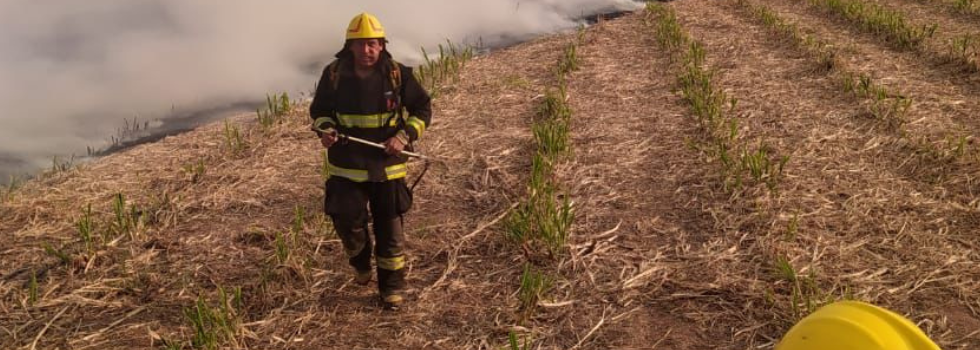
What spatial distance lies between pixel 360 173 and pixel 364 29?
0.70 metres

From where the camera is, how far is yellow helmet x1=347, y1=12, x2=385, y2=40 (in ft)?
11.0

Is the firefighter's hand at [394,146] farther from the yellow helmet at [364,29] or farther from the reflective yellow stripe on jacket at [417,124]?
the yellow helmet at [364,29]

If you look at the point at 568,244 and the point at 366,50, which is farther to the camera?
the point at 568,244

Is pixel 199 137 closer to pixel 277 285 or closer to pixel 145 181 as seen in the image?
pixel 145 181

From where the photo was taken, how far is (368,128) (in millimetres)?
3498

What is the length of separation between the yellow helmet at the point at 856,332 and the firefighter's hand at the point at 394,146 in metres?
1.93

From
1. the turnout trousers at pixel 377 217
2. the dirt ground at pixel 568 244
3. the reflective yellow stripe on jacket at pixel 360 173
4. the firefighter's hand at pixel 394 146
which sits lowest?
the dirt ground at pixel 568 244

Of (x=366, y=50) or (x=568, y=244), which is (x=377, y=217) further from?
(x=568, y=244)

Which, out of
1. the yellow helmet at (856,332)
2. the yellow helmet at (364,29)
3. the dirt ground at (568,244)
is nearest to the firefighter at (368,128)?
the yellow helmet at (364,29)

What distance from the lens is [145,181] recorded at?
227 inches

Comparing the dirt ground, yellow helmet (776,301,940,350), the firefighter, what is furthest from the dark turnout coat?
yellow helmet (776,301,940,350)

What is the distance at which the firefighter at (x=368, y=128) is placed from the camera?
11.2 feet

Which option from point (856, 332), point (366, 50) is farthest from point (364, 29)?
point (856, 332)

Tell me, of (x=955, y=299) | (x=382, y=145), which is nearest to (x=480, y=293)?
(x=382, y=145)
